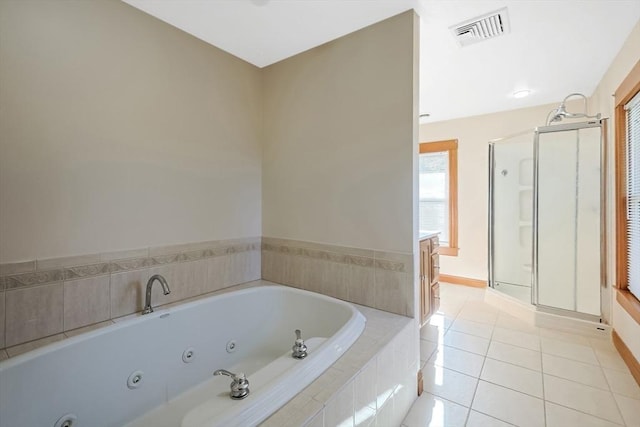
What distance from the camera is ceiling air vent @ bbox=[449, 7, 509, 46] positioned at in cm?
169

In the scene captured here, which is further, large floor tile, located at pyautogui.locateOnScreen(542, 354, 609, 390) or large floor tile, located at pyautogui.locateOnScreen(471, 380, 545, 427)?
large floor tile, located at pyautogui.locateOnScreen(542, 354, 609, 390)

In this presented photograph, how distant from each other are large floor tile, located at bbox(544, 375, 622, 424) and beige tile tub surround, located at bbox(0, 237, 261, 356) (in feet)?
7.26

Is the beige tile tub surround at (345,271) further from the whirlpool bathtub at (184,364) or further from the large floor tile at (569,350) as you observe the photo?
the large floor tile at (569,350)

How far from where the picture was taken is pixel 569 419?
4.88ft

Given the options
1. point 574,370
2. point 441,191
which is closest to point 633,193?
point 574,370

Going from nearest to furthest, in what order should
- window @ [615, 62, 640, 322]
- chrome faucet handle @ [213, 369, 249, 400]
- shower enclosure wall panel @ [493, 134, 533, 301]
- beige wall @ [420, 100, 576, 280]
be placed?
chrome faucet handle @ [213, 369, 249, 400] → window @ [615, 62, 640, 322] → shower enclosure wall panel @ [493, 134, 533, 301] → beige wall @ [420, 100, 576, 280]

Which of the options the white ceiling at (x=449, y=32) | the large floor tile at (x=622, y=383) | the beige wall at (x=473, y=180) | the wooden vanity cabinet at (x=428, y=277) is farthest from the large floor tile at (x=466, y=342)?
the white ceiling at (x=449, y=32)

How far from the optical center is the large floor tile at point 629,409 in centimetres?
147

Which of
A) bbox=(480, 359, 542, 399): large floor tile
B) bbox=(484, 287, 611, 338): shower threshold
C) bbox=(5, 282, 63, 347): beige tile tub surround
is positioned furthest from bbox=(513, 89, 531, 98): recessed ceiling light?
bbox=(5, 282, 63, 347): beige tile tub surround

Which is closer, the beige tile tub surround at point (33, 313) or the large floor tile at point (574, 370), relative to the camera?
the beige tile tub surround at point (33, 313)

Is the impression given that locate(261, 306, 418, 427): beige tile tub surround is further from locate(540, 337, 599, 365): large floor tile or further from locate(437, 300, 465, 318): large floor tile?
locate(437, 300, 465, 318): large floor tile

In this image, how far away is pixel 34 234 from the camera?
1.33 m

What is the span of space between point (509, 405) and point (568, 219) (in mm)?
2128

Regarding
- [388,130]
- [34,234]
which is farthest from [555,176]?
[34,234]
